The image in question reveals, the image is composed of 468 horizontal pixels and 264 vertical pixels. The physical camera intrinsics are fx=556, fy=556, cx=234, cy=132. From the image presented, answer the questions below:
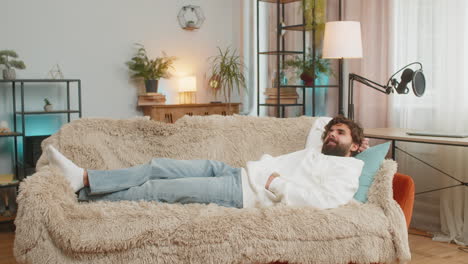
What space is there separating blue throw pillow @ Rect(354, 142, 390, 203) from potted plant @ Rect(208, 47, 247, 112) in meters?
2.48

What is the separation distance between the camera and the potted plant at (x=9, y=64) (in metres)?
3.89

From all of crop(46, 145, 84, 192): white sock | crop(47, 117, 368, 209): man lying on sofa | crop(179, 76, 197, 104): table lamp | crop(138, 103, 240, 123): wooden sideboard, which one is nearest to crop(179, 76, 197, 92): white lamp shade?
crop(179, 76, 197, 104): table lamp

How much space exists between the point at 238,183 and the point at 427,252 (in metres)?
1.42

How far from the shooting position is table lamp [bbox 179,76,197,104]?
5.00m

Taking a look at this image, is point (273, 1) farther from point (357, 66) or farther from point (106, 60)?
point (106, 60)

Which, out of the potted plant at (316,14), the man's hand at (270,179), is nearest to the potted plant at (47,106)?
the potted plant at (316,14)

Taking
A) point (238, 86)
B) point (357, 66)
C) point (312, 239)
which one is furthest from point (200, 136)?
point (238, 86)

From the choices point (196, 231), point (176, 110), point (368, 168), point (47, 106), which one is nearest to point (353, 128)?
point (368, 168)

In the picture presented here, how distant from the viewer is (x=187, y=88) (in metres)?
5.00

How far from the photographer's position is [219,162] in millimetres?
2812

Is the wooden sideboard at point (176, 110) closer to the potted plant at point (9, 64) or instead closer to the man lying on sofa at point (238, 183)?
the potted plant at point (9, 64)

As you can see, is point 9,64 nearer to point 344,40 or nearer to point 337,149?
point 344,40

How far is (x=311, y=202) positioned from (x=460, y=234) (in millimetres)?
1639

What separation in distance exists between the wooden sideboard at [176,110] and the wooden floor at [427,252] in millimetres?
1544
